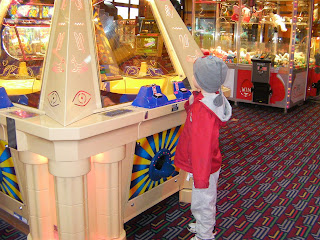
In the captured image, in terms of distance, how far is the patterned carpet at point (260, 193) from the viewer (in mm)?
2557

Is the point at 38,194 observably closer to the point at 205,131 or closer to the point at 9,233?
the point at 9,233

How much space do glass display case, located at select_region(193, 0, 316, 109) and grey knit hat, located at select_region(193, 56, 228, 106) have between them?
172 inches

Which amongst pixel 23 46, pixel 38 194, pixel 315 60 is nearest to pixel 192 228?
pixel 38 194

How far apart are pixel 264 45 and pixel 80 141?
18.8ft

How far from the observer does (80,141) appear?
5.90 ft

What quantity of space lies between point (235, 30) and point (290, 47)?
1391 mm

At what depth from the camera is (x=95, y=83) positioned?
1974 millimetres

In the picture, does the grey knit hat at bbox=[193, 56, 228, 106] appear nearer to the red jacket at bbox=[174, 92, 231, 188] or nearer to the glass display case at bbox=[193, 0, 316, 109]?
the red jacket at bbox=[174, 92, 231, 188]

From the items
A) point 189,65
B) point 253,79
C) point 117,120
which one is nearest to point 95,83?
point 117,120

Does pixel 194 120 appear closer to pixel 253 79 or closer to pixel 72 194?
pixel 72 194

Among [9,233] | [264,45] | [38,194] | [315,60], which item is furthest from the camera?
[315,60]

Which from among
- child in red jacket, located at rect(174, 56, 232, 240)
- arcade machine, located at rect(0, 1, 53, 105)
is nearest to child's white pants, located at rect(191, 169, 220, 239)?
child in red jacket, located at rect(174, 56, 232, 240)

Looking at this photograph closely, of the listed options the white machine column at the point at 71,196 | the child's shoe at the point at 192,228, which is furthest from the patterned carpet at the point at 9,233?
the child's shoe at the point at 192,228

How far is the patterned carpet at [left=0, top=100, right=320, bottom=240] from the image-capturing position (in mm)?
2557
